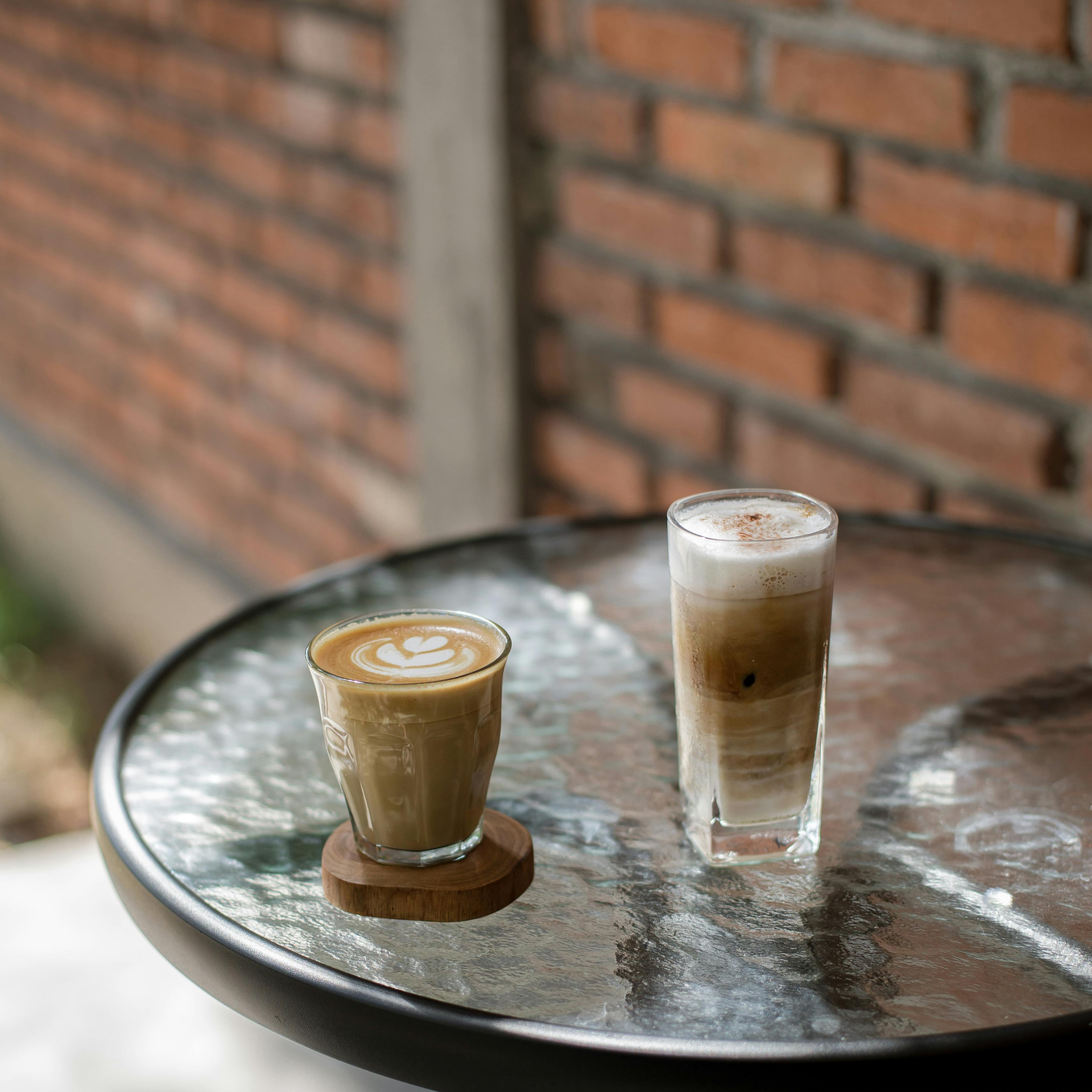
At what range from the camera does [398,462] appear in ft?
6.73

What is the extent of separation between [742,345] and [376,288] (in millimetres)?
721

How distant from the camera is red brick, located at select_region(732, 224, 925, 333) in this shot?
1.26 metres

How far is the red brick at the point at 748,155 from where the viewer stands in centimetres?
130

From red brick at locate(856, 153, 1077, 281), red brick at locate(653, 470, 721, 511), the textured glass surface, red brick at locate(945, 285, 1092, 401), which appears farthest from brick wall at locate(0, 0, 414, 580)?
the textured glass surface

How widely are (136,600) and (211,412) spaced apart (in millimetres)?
568

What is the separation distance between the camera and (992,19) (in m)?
1.10

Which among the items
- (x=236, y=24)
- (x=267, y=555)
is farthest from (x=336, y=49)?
(x=267, y=555)

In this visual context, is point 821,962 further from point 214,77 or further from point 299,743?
point 214,77

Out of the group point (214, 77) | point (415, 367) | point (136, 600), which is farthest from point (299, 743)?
point (136, 600)

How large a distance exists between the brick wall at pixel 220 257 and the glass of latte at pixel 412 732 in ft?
4.34

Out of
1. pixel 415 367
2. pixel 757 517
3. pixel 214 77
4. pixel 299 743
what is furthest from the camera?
pixel 214 77

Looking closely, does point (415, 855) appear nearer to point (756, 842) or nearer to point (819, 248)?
point (756, 842)

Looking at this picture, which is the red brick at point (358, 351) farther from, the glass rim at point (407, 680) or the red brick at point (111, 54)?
the glass rim at point (407, 680)

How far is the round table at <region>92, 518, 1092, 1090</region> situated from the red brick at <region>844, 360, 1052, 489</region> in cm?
16
